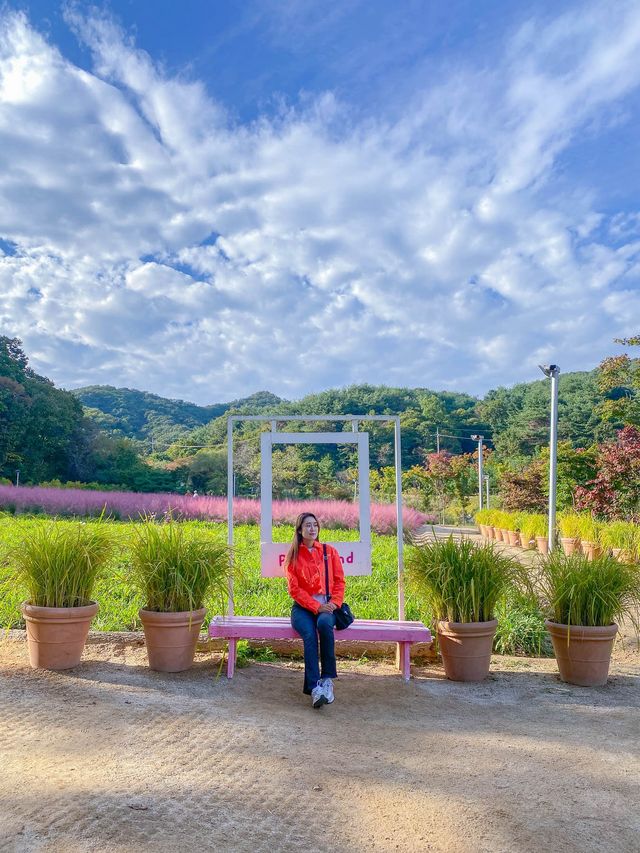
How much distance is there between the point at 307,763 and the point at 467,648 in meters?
1.58

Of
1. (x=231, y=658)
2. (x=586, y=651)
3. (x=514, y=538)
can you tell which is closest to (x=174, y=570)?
(x=231, y=658)

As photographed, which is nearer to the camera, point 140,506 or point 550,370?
Result: point 550,370

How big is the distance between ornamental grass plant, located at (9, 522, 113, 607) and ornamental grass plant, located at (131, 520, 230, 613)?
0.86 feet

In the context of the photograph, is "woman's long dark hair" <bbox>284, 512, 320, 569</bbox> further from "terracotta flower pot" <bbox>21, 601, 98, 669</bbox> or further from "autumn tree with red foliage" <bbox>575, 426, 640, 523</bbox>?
"autumn tree with red foliage" <bbox>575, 426, 640, 523</bbox>

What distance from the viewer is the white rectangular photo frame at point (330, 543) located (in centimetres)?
433

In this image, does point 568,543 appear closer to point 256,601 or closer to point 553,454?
point 553,454

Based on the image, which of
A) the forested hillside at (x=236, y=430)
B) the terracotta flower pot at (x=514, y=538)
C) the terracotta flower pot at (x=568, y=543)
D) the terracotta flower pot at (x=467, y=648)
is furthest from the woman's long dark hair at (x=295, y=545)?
the terracotta flower pot at (x=514, y=538)

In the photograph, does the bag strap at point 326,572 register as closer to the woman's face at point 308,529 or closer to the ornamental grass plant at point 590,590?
the woman's face at point 308,529

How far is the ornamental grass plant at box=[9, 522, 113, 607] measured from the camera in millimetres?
3807

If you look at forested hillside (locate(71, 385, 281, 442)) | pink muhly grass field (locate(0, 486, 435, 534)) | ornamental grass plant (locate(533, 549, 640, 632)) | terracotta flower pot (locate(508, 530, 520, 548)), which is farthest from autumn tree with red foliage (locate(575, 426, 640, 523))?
forested hillside (locate(71, 385, 281, 442))

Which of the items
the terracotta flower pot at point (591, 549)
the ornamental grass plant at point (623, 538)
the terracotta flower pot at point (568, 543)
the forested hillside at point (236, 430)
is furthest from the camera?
the forested hillside at point (236, 430)

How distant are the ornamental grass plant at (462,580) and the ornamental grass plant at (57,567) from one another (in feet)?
6.38

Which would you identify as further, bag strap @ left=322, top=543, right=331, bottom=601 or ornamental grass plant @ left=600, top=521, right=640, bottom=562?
ornamental grass plant @ left=600, top=521, right=640, bottom=562

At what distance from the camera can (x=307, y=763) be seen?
2557mm
